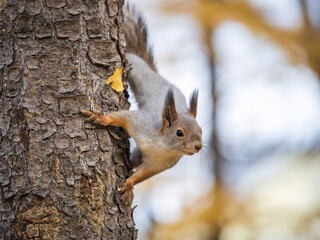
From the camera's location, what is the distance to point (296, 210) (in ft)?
13.9

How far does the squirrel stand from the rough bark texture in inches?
5.1

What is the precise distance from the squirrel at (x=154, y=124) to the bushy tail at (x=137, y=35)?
0.14 metres

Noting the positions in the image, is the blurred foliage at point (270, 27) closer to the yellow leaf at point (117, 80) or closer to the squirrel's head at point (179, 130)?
the squirrel's head at point (179, 130)

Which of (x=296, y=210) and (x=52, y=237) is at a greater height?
(x=296, y=210)

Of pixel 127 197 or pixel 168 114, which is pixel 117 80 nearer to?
pixel 168 114

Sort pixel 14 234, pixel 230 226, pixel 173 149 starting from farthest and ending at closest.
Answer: pixel 230 226, pixel 173 149, pixel 14 234

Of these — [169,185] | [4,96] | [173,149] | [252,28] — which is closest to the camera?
[4,96]

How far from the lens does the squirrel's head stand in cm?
217

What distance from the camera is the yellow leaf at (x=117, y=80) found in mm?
1936

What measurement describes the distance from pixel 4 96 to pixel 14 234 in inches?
23.1

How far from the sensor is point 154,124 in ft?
7.63

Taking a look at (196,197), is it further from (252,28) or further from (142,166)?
(142,166)

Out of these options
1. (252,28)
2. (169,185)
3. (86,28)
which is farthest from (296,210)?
(86,28)

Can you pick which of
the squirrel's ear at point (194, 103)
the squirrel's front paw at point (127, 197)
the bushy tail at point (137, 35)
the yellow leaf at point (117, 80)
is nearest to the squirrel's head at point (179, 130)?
the squirrel's ear at point (194, 103)
